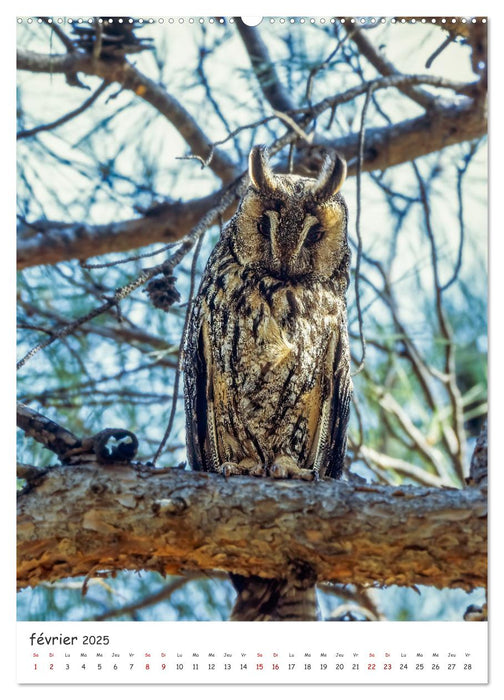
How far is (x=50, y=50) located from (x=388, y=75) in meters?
0.88

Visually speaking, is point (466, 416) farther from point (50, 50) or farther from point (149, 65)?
point (50, 50)

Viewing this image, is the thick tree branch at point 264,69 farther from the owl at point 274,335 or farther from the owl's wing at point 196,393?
the owl's wing at point 196,393

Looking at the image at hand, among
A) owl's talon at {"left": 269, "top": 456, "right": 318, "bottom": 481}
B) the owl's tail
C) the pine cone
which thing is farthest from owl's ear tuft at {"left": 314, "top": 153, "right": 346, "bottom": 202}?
the owl's tail

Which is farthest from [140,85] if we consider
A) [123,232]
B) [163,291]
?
[163,291]

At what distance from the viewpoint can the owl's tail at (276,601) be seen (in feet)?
5.29

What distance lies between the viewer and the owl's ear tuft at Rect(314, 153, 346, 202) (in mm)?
1923

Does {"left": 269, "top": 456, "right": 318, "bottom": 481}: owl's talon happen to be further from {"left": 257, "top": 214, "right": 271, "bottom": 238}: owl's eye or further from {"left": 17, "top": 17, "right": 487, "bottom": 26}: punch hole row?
{"left": 17, "top": 17, "right": 487, "bottom": 26}: punch hole row

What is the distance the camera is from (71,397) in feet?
7.43

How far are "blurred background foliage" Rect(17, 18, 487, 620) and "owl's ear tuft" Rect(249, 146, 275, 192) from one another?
76 mm

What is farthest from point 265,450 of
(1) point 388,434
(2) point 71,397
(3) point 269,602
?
(1) point 388,434

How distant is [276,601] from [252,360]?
572 mm

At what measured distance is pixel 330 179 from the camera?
6.31 feet

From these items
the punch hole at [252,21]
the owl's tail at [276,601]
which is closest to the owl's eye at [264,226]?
the punch hole at [252,21]
